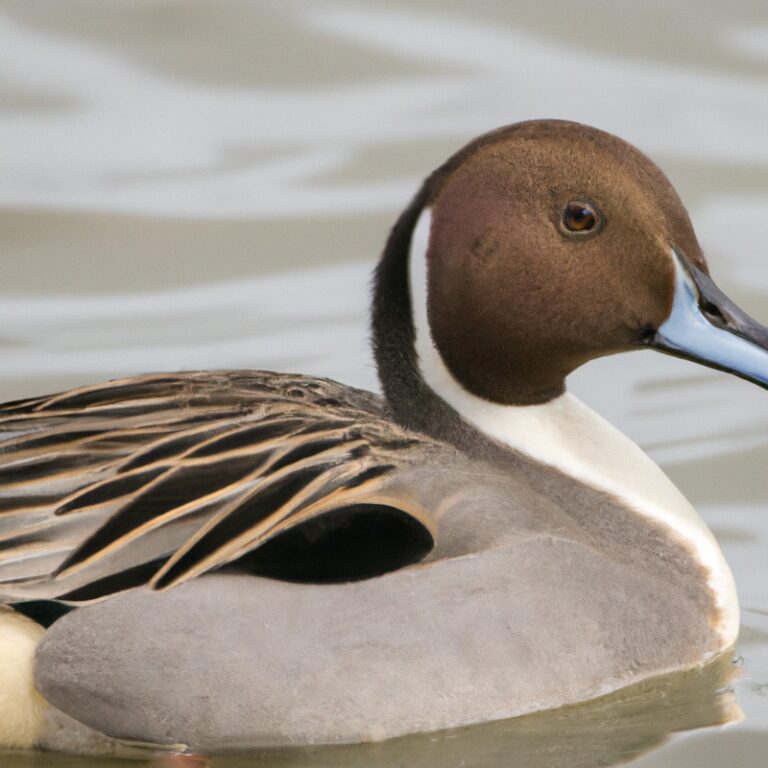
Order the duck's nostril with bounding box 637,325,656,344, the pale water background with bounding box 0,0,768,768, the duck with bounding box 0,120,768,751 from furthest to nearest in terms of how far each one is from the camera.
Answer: the pale water background with bounding box 0,0,768,768 < the duck's nostril with bounding box 637,325,656,344 < the duck with bounding box 0,120,768,751

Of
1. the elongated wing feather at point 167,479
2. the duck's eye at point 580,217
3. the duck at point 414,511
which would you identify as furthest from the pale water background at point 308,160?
the elongated wing feather at point 167,479

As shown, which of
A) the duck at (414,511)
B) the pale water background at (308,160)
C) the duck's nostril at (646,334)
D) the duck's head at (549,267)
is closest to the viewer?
the duck at (414,511)

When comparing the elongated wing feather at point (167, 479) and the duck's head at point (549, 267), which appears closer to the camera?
the elongated wing feather at point (167, 479)

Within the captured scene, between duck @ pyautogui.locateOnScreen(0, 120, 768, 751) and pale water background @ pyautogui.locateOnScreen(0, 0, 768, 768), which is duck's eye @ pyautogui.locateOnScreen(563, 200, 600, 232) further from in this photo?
pale water background @ pyautogui.locateOnScreen(0, 0, 768, 768)

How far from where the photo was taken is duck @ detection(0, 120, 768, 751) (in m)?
4.38

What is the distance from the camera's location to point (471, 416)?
4953 millimetres

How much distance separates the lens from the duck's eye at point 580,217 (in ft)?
15.5

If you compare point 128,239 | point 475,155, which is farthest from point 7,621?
point 128,239

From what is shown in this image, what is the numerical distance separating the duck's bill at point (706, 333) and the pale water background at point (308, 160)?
3.35 feet

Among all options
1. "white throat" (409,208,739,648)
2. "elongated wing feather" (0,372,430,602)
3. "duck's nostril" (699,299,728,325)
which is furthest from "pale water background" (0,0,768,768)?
"elongated wing feather" (0,372,430,602)

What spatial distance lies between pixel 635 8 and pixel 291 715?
6164 mm

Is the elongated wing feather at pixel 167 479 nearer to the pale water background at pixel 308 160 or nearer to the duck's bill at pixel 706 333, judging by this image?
the duck's bill at pixel 706 333

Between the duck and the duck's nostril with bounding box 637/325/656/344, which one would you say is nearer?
the duck

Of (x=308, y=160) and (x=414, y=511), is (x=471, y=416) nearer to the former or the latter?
(x=414, y=511)
